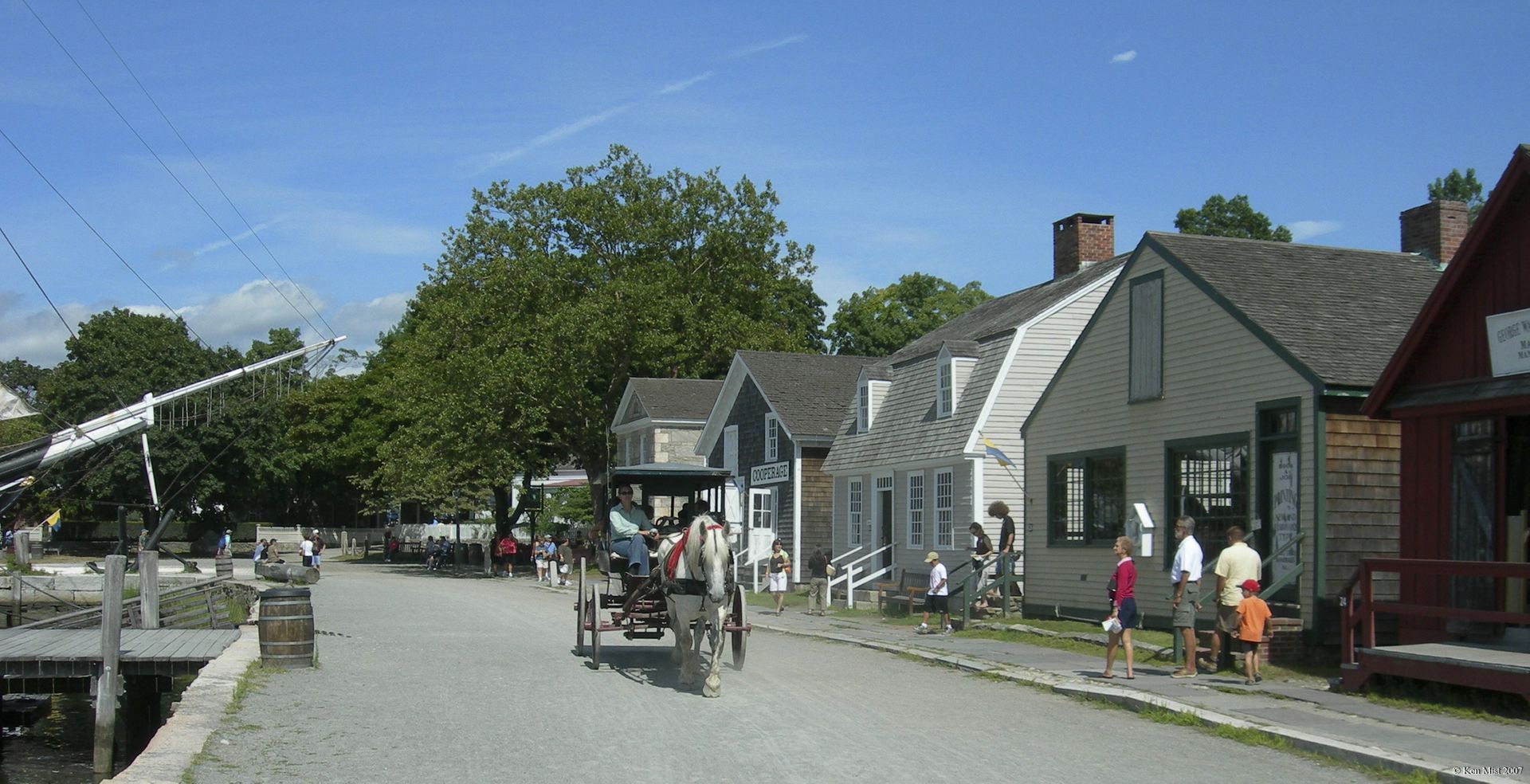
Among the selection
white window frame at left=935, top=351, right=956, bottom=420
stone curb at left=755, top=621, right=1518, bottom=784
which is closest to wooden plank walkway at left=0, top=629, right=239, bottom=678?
stone curb at left=755, top=621, right=1518, bottom=784

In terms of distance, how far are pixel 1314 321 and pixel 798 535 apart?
1951cm

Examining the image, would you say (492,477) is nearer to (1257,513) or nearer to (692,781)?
(1257,513)

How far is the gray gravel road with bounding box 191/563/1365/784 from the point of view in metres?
9.53

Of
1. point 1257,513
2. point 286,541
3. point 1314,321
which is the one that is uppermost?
point 1314,321

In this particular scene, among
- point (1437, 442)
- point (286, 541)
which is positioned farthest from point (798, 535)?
point (286, 541)

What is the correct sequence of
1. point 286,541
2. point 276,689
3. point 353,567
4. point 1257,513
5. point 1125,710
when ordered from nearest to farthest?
1. point 1125,710
2. point 276,689
3. point 1257,513
4. point 353,567
5. point 286,541

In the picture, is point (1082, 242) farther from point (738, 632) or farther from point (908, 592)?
point (738, 632)

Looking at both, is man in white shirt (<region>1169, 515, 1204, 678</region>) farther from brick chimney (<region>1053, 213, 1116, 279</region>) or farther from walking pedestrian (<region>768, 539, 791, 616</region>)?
brick chimney (<region>1053, 213, 1116, 279</region>)

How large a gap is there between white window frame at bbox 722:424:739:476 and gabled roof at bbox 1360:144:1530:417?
26.7 metres

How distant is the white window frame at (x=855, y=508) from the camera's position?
108 feet

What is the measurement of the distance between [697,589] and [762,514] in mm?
24306

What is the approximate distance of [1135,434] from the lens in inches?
827

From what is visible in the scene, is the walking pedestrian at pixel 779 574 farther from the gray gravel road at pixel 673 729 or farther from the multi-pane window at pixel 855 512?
the gray gravel road at pixel 673 729

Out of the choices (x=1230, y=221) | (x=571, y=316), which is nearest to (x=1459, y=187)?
(x=1230, y=221)
